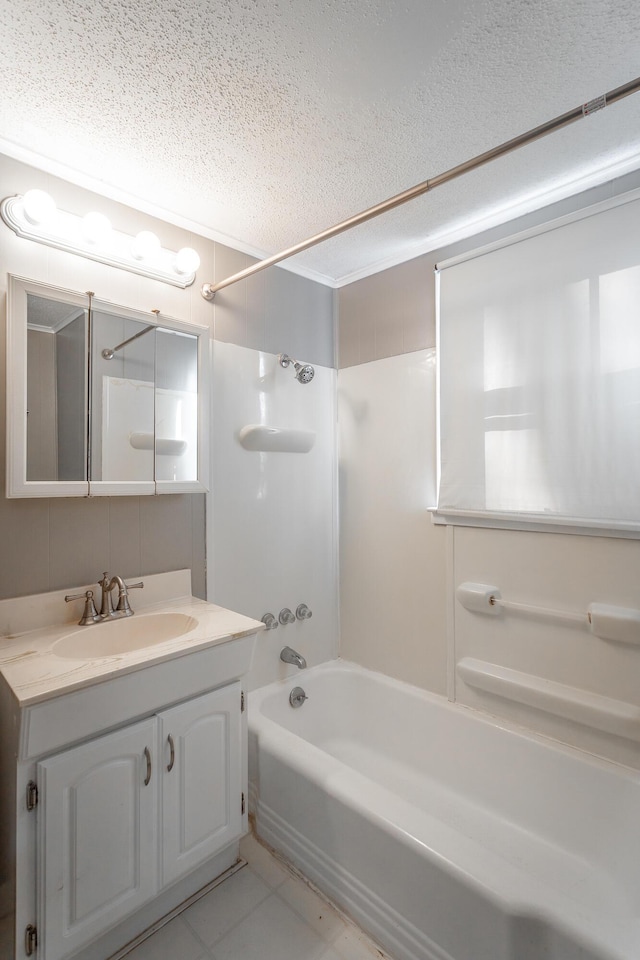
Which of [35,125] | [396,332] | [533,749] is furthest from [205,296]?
[533,749]

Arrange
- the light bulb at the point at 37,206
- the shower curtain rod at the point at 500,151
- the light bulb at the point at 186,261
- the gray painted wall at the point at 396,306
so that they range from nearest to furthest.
Answer: the shower curtain rod at the point at 500,151 < the light bulb at the point at 37,206 < the light bulb at the point at 186,261 < the gray painted wall at the point at 396,306

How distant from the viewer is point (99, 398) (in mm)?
1609

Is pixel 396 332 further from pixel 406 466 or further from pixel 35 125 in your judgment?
pixel 35 125

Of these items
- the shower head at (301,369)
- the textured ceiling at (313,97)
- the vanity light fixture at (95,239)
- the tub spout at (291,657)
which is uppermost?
the textured ceiling at (313,97)

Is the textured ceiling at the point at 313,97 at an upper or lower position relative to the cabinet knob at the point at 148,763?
upper

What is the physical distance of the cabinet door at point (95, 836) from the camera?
115cm

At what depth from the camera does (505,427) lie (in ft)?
6.09

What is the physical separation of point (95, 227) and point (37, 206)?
17 centimetres

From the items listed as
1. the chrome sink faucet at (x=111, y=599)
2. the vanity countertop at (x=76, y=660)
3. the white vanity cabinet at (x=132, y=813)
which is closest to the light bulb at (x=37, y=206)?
the chrome sink faucet at (x=111, y=599)

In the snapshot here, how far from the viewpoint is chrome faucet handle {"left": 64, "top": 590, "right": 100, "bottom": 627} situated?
60.8 inches

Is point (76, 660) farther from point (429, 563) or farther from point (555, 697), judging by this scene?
point (555, 697)

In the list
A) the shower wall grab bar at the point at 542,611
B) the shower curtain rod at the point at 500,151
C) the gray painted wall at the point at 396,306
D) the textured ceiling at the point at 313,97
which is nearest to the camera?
the shower curtain rod at the point at 500,151

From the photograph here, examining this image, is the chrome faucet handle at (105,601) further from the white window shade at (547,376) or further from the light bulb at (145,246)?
the white window shade at (547,376)

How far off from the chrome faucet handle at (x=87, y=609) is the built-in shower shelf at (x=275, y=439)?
890 millimetres
